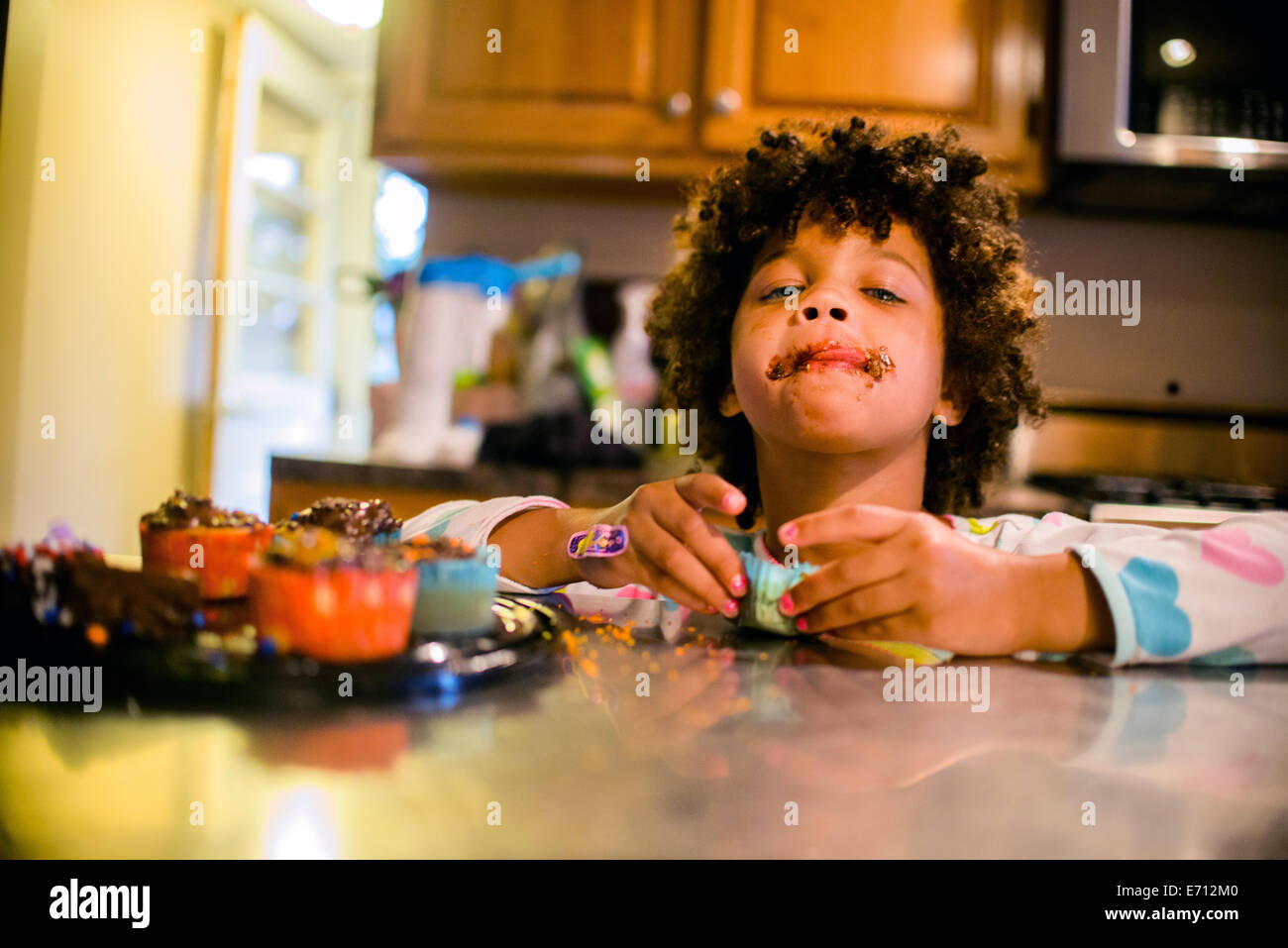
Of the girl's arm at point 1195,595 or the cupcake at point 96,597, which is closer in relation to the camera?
the cupcake at point 96,597

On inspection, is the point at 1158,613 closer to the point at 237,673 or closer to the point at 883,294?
the point at 883,294

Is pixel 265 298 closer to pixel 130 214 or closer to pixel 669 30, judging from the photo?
pixel 130 214

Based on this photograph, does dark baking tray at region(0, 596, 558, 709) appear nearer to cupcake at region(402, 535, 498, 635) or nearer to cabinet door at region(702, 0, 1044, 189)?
cupcake at region(402, 535, 498, 635)

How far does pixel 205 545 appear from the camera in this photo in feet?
2.18

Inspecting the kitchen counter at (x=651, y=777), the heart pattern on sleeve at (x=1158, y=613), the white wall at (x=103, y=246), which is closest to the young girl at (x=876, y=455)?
the heart pattern on sleeve at (x=1158, y=613)

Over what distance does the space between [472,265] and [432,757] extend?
2.06m

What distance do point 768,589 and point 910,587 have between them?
0.36 ft

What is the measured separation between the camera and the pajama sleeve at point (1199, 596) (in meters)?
0.69

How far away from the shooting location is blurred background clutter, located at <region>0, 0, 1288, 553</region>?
193 centimetres

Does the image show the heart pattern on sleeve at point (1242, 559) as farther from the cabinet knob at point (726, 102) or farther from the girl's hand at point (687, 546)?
the cabinet knob at point (726, 102)

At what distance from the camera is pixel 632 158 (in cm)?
212

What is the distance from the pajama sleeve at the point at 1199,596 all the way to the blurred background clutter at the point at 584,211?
96 cm

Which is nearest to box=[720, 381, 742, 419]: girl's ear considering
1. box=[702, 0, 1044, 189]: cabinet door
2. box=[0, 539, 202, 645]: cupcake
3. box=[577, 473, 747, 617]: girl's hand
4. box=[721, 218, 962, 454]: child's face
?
box=[721, 218, 962, 454]: child's face
